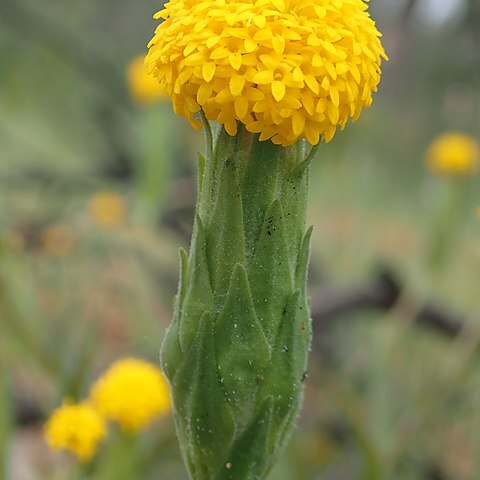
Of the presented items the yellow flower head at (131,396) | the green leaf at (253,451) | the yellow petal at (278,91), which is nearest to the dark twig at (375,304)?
the yellow flower head at (131,396)

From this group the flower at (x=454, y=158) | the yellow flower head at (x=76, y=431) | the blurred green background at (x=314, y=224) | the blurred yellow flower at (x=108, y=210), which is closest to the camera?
the yellow flower head at (x=76, y=431)

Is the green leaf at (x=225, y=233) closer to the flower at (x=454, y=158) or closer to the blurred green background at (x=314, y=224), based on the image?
the blurred green background at (x=314, y=224)

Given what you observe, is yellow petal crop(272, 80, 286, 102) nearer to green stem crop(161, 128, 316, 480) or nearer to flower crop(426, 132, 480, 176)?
green stem crop(161, 128, 316, 480)

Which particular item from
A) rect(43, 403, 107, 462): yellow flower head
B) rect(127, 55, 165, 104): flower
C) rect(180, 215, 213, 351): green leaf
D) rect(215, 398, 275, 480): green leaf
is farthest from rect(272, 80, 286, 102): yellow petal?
rect(127, 55, 165, 104): flower

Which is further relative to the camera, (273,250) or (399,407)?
(399,407)

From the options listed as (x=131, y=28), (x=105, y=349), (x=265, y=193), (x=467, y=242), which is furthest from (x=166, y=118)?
(x=265, y=193)

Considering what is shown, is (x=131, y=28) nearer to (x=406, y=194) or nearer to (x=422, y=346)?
(x=406, y=194)
